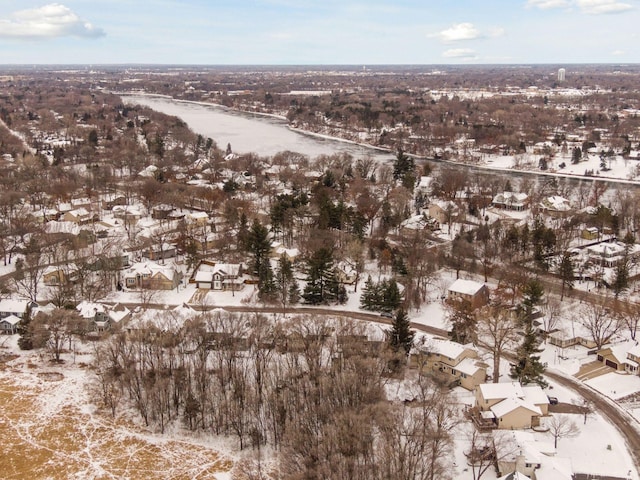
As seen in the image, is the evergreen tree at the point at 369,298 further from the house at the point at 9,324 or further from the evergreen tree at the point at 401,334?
the house at the point at 9,324

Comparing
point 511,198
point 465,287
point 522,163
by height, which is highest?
point 522,163

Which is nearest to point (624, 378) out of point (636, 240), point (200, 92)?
point (636, 240)

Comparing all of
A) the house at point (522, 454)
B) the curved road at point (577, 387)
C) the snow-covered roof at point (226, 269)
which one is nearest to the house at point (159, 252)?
the snow-covered roof at point (226, 269)

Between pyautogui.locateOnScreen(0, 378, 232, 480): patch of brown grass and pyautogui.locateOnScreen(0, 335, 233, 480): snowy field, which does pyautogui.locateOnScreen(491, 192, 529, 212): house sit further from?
pyautogui.locateOnScreen(0, 378, 232, 480): patch of brown grass

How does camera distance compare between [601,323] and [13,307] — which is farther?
[13,307]

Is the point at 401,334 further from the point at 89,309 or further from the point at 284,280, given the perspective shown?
the point at 89,309

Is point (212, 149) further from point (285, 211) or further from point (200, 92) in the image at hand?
point (200, 92)

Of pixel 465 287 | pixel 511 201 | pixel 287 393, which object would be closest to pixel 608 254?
pixel 465 287
